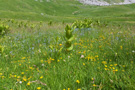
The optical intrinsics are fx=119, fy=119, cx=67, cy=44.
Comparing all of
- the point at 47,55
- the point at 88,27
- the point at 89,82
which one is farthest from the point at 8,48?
the point at 88,27

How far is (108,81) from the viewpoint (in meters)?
2.19

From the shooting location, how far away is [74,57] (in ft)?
12.3

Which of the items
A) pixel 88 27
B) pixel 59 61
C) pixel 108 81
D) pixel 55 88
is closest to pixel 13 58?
pixel 59 61

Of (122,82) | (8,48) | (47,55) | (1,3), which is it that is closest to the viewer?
(122,82)

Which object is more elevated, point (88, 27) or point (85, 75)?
point (88, 27)

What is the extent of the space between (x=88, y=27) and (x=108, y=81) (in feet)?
25.0

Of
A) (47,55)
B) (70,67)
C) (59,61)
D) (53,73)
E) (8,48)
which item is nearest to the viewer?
(53,73)

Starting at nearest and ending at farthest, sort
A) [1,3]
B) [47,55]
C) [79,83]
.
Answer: [79,83]
[47,55]
[1,3]

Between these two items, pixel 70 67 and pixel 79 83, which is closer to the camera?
pixel 79 83

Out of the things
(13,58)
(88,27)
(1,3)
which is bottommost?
(13,58)

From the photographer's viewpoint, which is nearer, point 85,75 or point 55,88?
point 55,88

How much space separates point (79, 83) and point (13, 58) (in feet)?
9.06

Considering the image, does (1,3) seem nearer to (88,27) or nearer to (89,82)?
(88,27)

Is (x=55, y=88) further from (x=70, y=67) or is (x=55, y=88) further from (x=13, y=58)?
(x=13, y=58)
